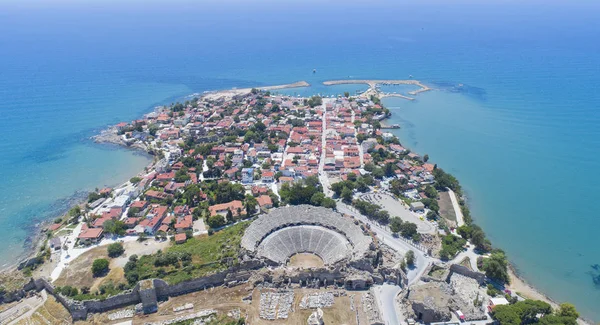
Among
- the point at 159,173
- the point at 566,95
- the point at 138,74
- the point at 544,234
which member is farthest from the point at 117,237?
the point at 566,95

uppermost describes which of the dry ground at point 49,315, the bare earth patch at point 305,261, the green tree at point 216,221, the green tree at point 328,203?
the green tree at point 328,203

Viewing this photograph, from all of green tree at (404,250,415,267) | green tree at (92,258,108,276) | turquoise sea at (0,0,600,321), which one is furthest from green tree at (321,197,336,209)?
green tree at (92,258,108,276)

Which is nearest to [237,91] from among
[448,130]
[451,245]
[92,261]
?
[448,130]

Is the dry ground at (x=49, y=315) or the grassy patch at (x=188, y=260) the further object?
the grassy patch at (x=188, y=260)

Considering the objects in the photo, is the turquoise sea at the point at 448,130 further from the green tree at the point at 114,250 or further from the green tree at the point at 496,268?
the green tree at the point at 114,250

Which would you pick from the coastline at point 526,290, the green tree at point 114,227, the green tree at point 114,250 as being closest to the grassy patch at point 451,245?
the coastline at point 526,290

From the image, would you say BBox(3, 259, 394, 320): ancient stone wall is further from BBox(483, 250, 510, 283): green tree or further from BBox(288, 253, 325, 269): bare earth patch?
BBox(483, 250, 510, 283): green tree

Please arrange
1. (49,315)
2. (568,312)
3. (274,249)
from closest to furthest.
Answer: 1. (568,312)
2. (49,315)
3. (274,249)

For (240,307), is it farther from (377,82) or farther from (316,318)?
(377,82)
